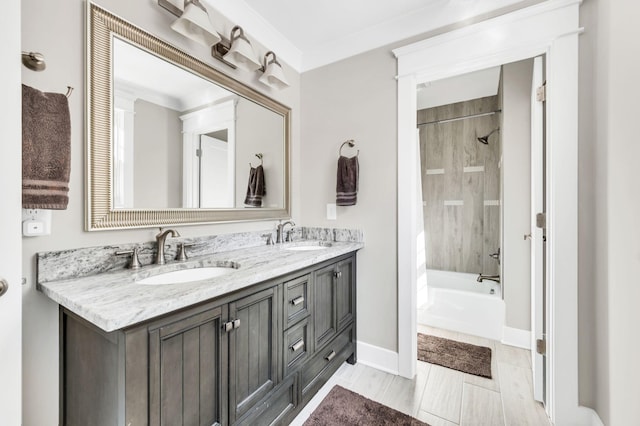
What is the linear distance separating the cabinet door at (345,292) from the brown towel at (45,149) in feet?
4.76

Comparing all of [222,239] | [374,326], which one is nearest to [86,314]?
[222,239]

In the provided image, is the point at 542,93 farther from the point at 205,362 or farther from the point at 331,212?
the point at 205,362

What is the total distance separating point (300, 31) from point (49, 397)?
8.23ft

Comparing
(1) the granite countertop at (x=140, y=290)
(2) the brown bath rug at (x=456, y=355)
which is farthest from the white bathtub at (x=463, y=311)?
(1) the granite countertop at (x=140, y=290)

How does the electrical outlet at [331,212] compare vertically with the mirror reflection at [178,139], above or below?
below

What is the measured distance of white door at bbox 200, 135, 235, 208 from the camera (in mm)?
1639

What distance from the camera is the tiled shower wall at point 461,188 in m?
3.26

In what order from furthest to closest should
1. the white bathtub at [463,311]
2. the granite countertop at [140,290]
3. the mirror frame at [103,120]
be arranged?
the white bathtub at [463,311]
the mirror frame at [103,120]
the granite countertop at [140,290]

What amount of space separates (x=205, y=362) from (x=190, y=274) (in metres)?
0.51

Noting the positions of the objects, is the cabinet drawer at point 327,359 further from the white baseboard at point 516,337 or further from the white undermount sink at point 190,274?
the white baseboard at point 516,337

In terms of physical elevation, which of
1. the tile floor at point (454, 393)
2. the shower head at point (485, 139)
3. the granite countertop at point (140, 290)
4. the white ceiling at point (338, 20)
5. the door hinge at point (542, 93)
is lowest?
the tile floor at point (454, 393)

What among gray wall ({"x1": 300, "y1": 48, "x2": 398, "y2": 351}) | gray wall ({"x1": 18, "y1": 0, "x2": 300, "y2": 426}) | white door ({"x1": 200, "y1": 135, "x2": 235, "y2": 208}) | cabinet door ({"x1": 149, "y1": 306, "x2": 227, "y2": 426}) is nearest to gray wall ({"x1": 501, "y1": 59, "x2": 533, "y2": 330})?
gray wall ({"x1": 300, "y1": 48, "x2": 398, "y2": 351})

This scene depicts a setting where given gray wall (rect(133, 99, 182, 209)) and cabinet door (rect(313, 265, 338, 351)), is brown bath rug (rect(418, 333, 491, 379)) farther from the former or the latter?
gray wall (rect(133, 99, 182, 209))
